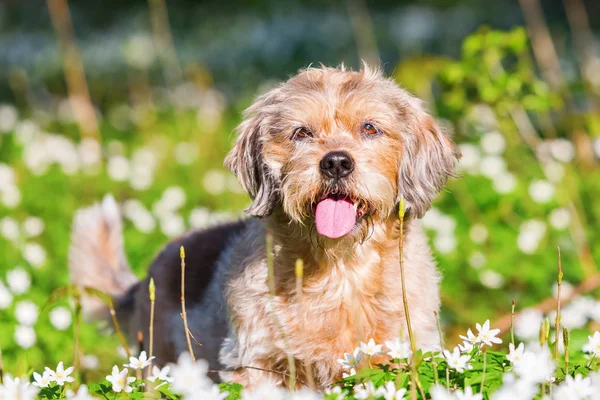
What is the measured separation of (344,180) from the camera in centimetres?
363

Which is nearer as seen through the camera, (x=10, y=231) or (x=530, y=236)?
(x=530, y=236)

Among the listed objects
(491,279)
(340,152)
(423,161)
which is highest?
(340,152)

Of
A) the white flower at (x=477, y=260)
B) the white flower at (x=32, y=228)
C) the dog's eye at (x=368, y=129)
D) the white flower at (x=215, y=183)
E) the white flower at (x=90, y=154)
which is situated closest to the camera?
the dog's eye at (x=368, y=129)

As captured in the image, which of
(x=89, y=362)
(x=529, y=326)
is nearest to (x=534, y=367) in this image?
(x=529, y=326)

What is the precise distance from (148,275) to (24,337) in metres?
0.75

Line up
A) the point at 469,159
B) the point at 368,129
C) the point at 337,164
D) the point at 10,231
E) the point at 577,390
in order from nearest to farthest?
1. the point at 577,390
2. the point at 337,164
3. the point at 368,129
4. the point at 10,231
5. the point at 469,159

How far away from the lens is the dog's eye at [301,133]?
3.91m

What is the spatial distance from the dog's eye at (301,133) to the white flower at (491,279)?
2.51 metres

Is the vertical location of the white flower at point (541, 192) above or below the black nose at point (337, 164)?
below

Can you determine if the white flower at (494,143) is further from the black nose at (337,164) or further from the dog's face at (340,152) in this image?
the black nose at (337,164)

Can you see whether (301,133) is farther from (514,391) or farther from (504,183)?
(504,183)

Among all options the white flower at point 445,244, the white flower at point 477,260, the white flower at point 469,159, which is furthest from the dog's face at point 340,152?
the white flower at point 469,159

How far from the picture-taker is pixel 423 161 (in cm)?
403

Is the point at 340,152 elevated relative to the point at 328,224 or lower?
elevated
